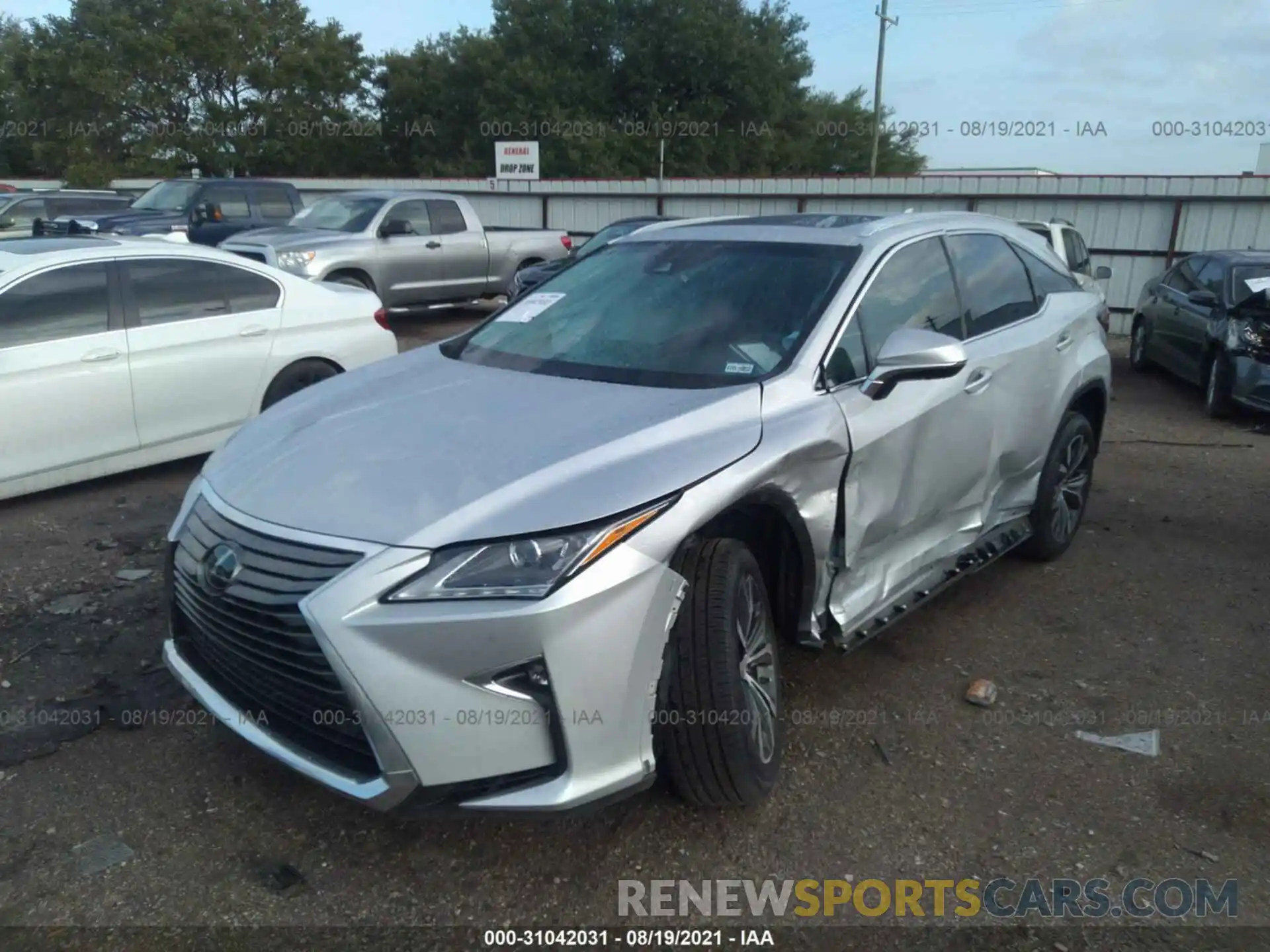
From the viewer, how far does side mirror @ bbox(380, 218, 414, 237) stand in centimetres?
1235

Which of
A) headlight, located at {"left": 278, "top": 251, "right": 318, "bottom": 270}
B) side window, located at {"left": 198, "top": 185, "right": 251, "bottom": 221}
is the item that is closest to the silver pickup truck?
headlight, located at {"left": 278, "top": 251, "right": 318, "bottom": 270}

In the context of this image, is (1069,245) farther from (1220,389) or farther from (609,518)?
(609,518)

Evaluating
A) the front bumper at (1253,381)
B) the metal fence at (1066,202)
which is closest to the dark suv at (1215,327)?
the front bumper at (1253,381)

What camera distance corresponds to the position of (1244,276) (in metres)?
9.52

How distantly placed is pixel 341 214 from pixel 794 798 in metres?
11.5

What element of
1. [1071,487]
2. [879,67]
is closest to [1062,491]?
[1071,487]

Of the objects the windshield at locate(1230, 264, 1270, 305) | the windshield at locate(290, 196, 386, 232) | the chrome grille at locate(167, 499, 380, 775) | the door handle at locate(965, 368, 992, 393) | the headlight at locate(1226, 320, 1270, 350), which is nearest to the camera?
the chrome grille at locate(167, 499, 380, 775)

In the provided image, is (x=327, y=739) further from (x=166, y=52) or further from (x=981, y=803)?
(x=166, y=52)

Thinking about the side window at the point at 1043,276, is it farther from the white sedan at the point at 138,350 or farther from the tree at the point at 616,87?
the tree at the point at 616,87

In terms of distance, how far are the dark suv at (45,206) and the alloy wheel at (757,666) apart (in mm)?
15360

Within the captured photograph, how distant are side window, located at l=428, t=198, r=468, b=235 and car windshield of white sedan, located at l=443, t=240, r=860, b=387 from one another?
9544 millimetres

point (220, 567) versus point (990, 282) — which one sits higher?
point (990, 282)

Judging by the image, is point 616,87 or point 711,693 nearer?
point 711,693

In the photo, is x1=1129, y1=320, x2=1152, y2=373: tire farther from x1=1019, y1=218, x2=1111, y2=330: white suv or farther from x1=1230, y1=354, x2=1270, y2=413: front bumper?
x1=1230, y1=354, x2=1270, y2=413: front bumper
